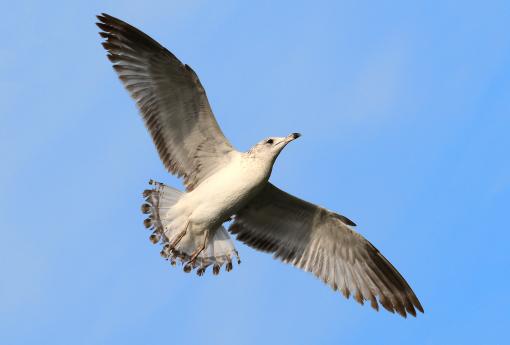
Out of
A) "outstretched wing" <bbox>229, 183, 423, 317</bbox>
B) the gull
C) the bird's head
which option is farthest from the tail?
the bird's head

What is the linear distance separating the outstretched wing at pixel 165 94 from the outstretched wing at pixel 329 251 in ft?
3.98

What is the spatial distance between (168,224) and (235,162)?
47.9 inches

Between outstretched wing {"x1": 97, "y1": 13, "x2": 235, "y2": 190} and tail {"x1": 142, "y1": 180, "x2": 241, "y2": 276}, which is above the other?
outstretched wing {"x1": 97, "y1": 13, "x2": 235, "y2": 190}

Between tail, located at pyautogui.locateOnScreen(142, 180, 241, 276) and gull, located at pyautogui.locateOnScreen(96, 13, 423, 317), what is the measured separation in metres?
0.01

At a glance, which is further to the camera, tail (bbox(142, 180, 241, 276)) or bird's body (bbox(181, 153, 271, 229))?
tail (bbox(142, 180, 241, 276))

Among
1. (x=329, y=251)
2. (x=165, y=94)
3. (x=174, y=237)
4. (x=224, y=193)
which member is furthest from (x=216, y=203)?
(x=329, y=251)

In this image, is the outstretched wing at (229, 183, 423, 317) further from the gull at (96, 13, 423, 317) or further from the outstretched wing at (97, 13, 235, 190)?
the outstretched wing at (97, 13, 235, 190)

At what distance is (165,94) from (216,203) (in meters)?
1.53

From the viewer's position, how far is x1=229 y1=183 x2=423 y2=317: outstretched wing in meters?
13.3

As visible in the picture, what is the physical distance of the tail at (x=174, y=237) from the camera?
12.6m

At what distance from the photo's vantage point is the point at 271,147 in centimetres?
1225

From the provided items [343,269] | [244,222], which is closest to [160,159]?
[244,222]

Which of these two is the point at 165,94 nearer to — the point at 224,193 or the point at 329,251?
the point at 224,193

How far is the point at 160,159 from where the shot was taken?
41.5 feet
